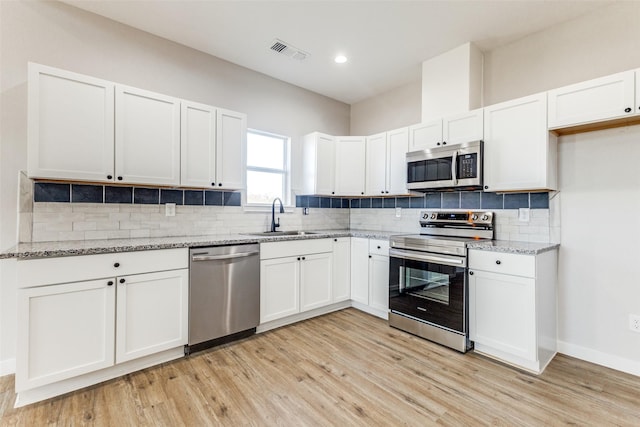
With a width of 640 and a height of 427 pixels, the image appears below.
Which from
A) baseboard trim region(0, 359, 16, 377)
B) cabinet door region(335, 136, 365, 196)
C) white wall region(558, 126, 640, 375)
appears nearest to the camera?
baseboard trim region(0, 359, 16, 377)

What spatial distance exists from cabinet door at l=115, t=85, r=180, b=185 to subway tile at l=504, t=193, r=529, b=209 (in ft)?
10.0

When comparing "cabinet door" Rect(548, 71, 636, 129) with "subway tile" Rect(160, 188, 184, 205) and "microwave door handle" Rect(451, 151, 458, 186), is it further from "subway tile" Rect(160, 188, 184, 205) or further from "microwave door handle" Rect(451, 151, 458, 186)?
"subway tile" Rect(160, 188, 184, 205)

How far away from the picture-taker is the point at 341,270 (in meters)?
3.58

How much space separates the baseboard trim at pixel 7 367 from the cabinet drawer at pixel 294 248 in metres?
1.96

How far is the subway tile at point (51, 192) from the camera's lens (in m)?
2.31

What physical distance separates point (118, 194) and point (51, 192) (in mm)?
438

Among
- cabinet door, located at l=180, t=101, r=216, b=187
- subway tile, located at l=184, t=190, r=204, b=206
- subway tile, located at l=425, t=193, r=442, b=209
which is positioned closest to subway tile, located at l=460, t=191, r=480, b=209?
subway tile, located at l=425, t=193, r=442, b=209

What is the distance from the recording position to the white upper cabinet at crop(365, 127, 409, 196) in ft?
11.4

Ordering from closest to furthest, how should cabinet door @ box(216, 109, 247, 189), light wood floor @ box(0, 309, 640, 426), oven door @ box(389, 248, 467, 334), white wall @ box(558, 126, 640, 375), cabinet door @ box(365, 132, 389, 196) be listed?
1. light wood floor @ box(0, 309, 640, 426)
2. white wall @ box(558, 126, 640, 375)
3. oven door @ box(389, 248, 467, 334)
4. cabinet door @ box(216, 109, 247, 189)
5. cabinet door @ box(365, 132, 389, 196)

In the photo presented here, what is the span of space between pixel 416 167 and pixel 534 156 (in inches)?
41.5

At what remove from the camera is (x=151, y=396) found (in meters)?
1.96

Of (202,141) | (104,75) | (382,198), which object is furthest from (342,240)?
(104,75)

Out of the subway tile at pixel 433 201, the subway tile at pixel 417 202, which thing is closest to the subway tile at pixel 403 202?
the subway tile at pixel 417 202

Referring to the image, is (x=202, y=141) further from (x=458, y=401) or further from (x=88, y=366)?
(x=458, y=401)
